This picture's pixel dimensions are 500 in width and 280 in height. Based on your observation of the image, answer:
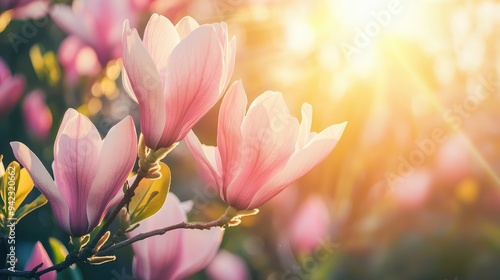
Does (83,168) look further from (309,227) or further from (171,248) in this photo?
(309,227)

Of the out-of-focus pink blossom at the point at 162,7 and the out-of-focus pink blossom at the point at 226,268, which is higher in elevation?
the out-of-focus pink blossom at the point at 162,7

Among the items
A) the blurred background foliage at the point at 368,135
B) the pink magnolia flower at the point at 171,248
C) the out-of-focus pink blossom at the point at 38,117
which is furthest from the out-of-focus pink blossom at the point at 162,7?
the pink magnolia flower at the point at 171,248

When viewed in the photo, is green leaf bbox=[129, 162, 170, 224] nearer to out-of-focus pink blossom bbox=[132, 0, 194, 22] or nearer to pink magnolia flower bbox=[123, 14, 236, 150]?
pink magnolia flower bbox=[123, 14, 236, 150]

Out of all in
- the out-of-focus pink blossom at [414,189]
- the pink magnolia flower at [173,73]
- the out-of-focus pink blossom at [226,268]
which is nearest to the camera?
the pink magnolia flower at [173,73]

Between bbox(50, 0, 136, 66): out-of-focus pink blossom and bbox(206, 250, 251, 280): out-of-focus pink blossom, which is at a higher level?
bbox(50, 0, 136, 66): out-of-focus pink blossom

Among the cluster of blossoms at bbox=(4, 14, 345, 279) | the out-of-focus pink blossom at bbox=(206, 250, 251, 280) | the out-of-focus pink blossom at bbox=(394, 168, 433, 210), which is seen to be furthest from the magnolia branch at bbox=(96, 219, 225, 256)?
the out-of-focus pink blossom at bbox=(394, 168, 433, 210)

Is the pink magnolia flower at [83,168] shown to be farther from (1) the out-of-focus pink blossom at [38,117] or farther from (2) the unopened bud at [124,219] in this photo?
(1) the out-of-focus pink blossom at [38,117]

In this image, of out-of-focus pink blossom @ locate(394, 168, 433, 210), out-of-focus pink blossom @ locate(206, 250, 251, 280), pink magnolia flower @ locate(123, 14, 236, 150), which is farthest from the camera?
out-of-focus pink blossom @ locate(394, 168, 433, 210)

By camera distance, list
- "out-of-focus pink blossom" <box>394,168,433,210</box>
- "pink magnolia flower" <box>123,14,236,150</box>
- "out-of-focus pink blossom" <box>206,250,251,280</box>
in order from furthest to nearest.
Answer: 1. "out-of-focus pink blossom" <box>394,168,433,210</box>
2. "out-of-focus pink blossom" <box>206,250,251,280</box>
3. "pink magnolia flower" <box>123,14,236,150</box>
